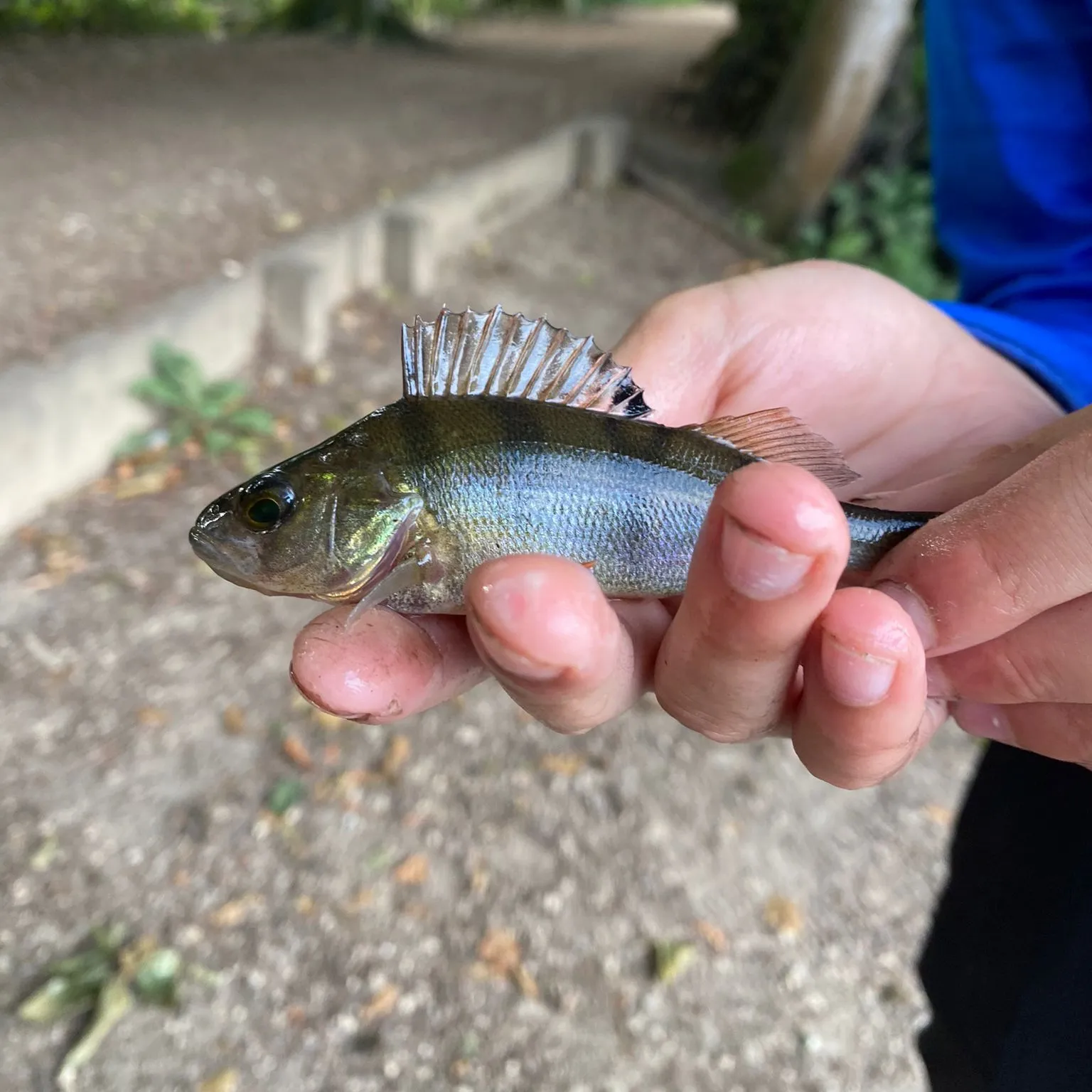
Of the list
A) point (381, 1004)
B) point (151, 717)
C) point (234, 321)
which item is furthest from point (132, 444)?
point (381, 1004)

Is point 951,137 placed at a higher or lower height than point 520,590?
higher

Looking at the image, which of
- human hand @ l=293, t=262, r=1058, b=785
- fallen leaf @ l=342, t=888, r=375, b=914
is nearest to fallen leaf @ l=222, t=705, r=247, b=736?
fallen leaf @ l=342, t=888, r=375, b=914

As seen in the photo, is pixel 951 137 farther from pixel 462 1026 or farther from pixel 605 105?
pixel 605 105

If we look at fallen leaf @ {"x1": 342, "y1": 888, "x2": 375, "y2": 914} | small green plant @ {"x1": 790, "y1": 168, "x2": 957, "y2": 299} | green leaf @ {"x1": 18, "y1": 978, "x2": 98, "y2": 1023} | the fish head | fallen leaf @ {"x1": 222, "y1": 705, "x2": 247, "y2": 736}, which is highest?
the fish head

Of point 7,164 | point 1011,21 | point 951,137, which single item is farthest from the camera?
point 7,164

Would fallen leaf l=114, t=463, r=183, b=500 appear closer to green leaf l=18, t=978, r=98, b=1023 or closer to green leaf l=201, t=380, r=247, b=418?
green leaf l=201, t=380, r=247, b=418

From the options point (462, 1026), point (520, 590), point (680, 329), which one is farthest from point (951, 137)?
point (462, 1026)

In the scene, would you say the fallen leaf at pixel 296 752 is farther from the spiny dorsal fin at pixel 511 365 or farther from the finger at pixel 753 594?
the finger at pixel 753 594
